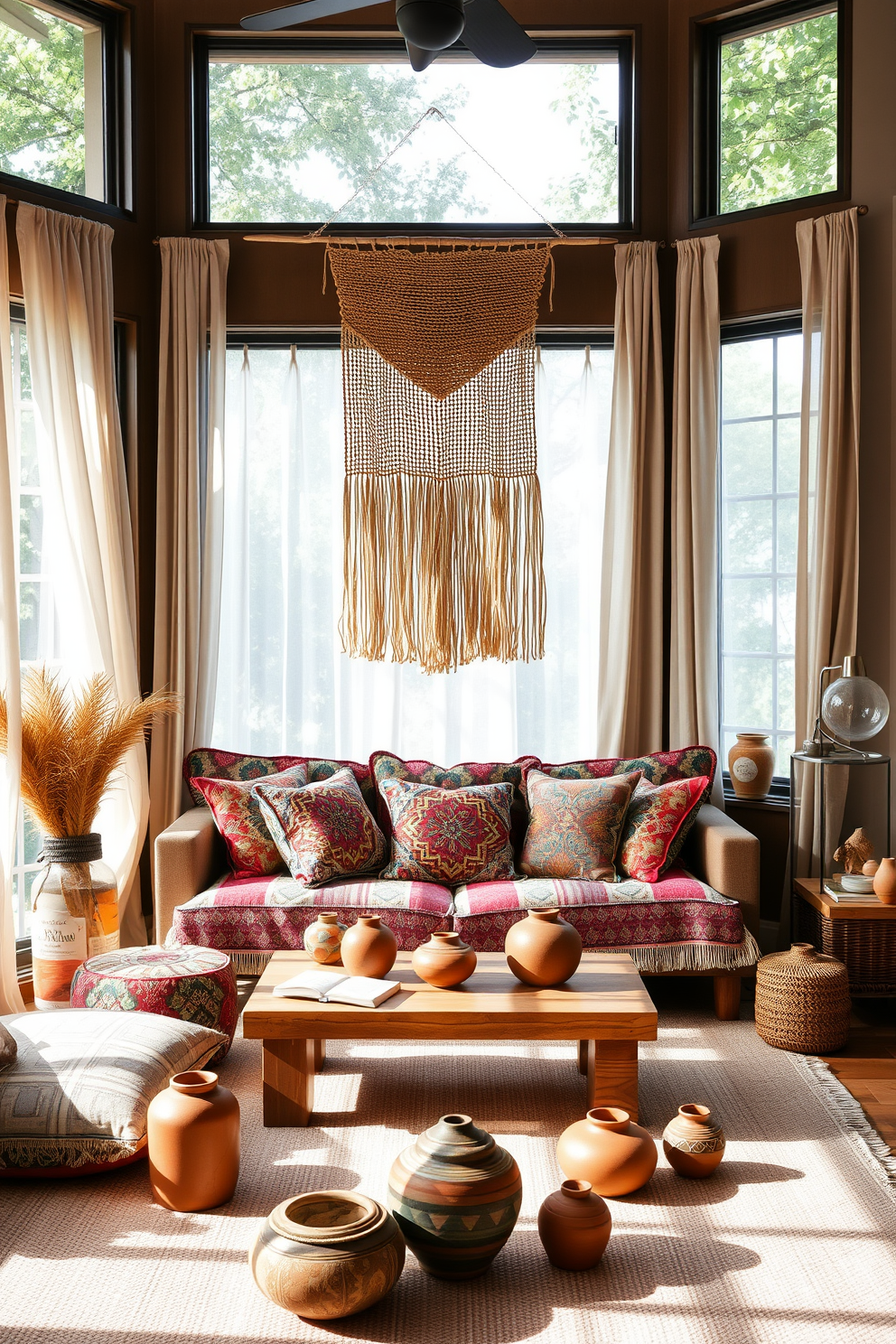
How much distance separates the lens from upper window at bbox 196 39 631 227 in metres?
4.38

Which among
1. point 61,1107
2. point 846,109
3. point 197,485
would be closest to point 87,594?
point 197,485

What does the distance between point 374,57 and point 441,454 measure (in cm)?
162

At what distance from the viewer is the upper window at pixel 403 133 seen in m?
4.38

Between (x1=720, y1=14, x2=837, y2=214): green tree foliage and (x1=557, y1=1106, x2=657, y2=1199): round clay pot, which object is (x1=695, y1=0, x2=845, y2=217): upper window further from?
(x1=557, y1=1106, x2=657, y2=1199): round clay pot

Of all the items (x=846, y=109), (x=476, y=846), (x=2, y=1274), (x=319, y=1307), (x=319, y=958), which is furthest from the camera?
(x=846, y=109)

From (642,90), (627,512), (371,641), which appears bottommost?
(371,641)

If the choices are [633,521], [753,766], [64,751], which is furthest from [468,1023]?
[633,521]

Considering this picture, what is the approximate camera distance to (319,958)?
2.98m

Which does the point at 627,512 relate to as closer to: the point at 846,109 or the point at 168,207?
the point at 846,109

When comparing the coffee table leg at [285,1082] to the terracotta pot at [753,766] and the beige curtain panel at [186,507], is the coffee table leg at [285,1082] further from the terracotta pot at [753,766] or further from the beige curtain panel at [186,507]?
the terracotta pot at [753,766]

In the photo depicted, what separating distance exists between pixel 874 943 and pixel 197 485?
290cm

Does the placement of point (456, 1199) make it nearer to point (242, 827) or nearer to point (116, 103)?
point (242, 827)

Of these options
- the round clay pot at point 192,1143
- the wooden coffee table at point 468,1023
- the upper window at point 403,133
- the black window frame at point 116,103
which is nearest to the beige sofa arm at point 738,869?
the wooden coffee table at point 468,1023

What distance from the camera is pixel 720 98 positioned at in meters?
4.32
